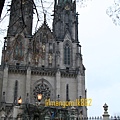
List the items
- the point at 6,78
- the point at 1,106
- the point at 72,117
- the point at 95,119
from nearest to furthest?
1. the point at 95,119
2. the point at 72,117
3. the point at 1,106
4. the point at 6,78

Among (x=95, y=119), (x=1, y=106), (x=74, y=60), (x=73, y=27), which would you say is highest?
(x=73, y=27)

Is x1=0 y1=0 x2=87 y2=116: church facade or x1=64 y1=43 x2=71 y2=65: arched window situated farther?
x1=64 y1=43 x2=71 y2=65: arched window

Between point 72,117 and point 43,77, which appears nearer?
point 72,117

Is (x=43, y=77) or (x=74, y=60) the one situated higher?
(x=74, y=60)

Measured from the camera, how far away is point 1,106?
37.9 metres

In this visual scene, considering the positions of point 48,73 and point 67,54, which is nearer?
point 48,73

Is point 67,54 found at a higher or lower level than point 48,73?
higher

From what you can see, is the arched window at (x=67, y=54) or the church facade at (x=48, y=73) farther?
the arched window at (x=67, y=54)

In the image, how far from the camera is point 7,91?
132 ft

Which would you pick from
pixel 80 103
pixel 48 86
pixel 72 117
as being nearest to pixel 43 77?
pixel 48 86

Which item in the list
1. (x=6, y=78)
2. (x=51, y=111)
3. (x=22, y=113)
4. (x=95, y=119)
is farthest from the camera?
(x=6, y=78)

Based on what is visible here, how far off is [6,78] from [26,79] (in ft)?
10.2

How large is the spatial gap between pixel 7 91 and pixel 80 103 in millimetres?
11465

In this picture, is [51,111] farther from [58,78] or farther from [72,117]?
[58,78]
